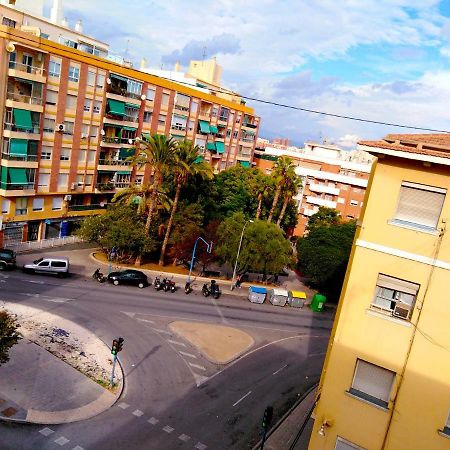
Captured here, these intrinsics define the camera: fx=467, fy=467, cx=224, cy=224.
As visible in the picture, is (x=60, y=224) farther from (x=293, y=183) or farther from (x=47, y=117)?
(x=293, y=183)

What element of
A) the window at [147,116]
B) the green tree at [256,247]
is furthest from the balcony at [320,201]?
the window at [147,116]

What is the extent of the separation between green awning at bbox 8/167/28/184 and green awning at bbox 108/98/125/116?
11697 mm

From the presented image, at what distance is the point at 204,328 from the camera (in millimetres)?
31312

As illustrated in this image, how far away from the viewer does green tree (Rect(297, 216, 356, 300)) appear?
43125 mm

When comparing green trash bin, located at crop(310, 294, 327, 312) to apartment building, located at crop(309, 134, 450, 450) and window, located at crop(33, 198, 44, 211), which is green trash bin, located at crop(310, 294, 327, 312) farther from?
apartment building, located at crop(309, 134, 450, 450)

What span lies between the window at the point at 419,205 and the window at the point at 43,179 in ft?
122

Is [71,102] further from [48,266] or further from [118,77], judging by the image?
[48,266]

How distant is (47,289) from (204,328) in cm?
1158

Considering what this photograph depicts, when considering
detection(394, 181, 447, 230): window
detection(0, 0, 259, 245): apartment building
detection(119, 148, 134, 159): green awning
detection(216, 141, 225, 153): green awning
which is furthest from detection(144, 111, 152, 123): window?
detection(394, 181, 447, 230): window

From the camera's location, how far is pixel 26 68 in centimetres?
3872

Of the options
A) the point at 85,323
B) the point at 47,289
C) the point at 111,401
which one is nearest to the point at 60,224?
the point at 47,289

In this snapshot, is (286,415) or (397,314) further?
(286,415)

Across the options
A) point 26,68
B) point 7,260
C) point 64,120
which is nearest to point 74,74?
point 64,120

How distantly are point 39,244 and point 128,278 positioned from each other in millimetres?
11139
